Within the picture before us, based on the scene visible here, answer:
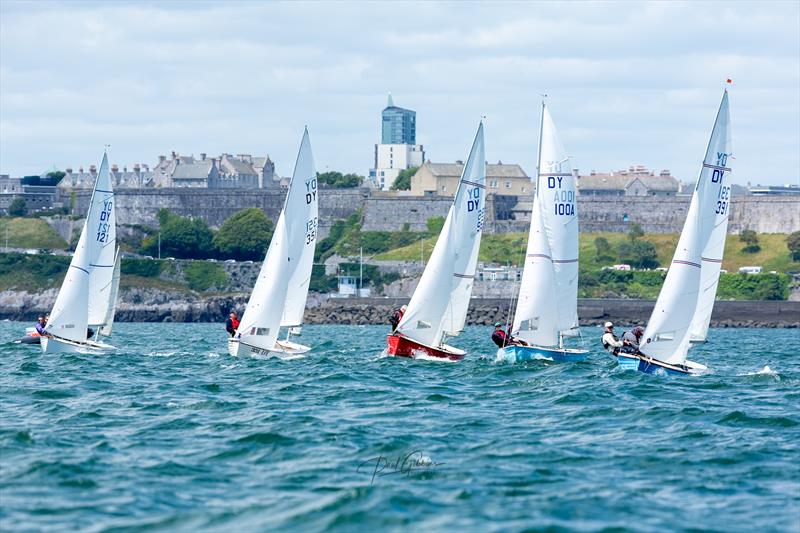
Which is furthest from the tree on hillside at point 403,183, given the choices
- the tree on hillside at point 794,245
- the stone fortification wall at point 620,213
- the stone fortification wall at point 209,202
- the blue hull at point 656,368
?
the blue hull at point 656,368

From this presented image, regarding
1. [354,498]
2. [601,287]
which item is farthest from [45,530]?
[601,287]

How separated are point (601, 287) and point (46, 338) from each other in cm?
7349

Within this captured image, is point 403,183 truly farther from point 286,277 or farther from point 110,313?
point 286,277

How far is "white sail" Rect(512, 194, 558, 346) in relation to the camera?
131 feet

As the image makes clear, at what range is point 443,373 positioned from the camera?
121 feet

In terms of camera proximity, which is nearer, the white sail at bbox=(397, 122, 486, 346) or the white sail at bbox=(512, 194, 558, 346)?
the white sail at bbox=(512, 194, 558, 346)

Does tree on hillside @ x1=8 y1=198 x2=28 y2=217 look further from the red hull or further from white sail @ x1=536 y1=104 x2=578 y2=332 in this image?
white sail @ x1=536 y1=104 x2=578 y2=332

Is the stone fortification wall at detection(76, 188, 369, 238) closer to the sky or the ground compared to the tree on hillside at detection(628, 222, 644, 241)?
closer to the sky

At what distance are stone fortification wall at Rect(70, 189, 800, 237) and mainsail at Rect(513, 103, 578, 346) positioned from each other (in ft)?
292

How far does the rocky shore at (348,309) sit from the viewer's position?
316 ft

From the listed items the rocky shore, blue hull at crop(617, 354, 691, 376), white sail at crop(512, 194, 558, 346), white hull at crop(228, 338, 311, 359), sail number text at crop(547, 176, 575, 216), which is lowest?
the rocky shore

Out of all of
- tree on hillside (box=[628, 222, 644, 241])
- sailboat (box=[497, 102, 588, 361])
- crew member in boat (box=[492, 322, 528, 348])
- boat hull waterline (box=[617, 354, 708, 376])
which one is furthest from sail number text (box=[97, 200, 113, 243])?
tree on hillside (box=[628, 222, 644, 241])

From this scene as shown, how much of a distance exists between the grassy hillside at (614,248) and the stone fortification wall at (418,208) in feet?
14.1

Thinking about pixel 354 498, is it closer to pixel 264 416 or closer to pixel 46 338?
pixel 264 416
